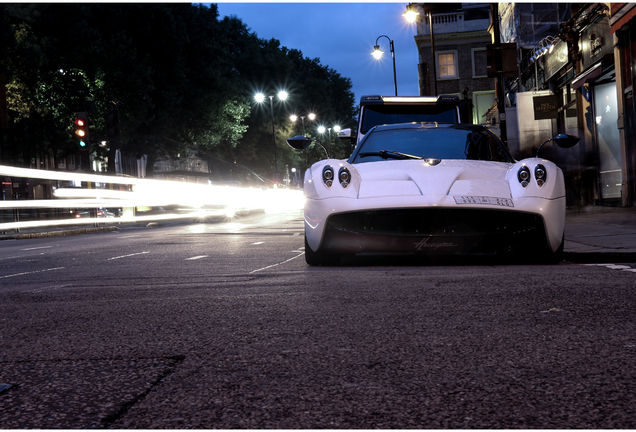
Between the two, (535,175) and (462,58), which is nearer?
(535,175)

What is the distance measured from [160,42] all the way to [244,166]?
26.4 m

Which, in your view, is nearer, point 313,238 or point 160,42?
point 313,238

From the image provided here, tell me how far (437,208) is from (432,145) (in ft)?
5.49

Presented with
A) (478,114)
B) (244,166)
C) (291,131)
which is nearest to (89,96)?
(478,114)

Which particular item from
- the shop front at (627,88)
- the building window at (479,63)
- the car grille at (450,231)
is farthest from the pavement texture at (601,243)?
the building window at (479,63)

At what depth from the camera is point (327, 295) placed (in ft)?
16.9

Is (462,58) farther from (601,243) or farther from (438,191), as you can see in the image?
(438,191)

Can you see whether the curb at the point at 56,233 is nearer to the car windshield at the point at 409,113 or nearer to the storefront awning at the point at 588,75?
the car windshield at the point at 409,113

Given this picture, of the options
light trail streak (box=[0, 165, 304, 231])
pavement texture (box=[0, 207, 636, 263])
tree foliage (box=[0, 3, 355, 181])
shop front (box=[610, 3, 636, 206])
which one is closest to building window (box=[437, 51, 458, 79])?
tree foliage (box=[0, 3, 355, 181])

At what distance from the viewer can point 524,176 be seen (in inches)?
254

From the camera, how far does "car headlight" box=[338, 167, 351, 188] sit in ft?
21.5

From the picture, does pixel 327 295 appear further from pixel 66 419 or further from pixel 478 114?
pixel 478 114

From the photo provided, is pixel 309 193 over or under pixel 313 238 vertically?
over

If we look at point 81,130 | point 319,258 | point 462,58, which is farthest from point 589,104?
point 462,58
